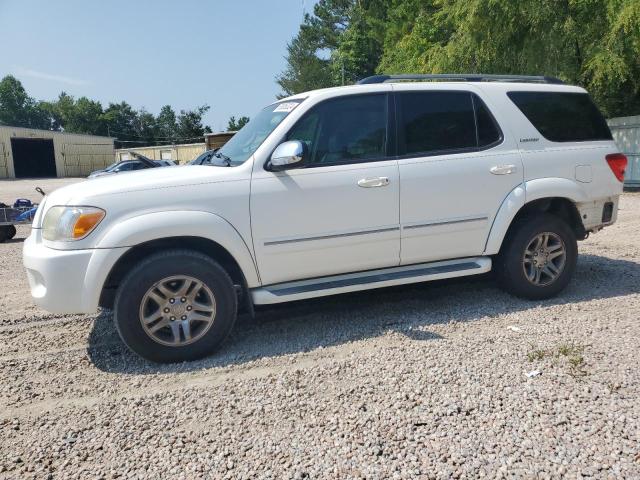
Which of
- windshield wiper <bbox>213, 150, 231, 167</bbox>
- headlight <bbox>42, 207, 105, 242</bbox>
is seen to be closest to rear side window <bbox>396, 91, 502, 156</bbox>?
windshield wiper <bbox>213, 150, 231, 167</bbox>

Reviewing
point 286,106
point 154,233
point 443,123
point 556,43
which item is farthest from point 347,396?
point 556,43

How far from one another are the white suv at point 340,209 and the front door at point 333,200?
0.01 metres

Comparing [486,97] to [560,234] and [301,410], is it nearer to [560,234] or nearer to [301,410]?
[560,234]

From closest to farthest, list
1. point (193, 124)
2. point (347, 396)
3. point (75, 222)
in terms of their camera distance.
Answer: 1. point (347, 396)
2. point (75, 222)
3. point (193, 124)

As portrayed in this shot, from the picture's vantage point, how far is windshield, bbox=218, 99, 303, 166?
410cm

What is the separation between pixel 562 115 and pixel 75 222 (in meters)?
4.49

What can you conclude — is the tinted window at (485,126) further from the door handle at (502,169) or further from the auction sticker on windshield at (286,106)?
the auction sticker on windshield at (286,106)

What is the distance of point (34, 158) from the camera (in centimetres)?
5097

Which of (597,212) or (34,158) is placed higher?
(34,158)

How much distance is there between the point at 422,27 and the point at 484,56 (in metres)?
5.91

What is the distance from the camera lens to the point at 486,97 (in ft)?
15.1

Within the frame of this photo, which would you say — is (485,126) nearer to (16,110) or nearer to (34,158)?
(34,158)

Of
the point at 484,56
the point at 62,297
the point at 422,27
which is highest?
the point at 422,27

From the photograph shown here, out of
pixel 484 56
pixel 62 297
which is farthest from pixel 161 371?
pixel 484 56
